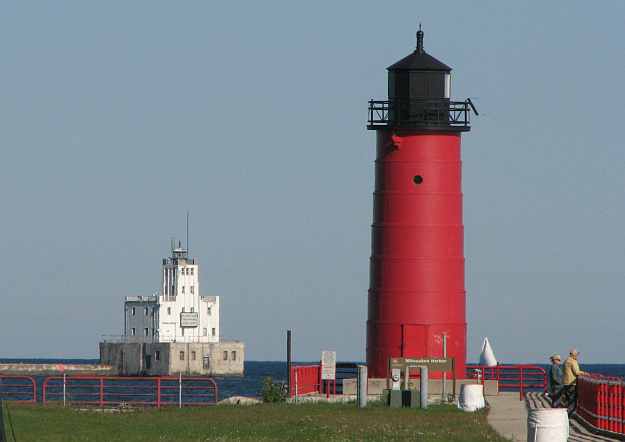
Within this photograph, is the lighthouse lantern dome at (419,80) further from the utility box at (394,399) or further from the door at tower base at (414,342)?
the utility box at (394,399)

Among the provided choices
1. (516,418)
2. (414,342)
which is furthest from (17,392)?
(516,418)

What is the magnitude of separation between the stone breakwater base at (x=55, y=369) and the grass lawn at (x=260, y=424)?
5645 inches

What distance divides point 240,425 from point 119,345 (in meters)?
151

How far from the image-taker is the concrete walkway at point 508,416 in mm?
31281

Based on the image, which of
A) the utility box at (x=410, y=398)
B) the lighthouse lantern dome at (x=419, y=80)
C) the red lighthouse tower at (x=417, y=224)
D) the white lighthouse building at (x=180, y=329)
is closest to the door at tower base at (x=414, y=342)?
the red lighthouse tower at (x=417, y=224)

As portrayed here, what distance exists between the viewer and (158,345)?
173 metres

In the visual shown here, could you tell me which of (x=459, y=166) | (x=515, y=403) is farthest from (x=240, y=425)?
(x=459, y=166)

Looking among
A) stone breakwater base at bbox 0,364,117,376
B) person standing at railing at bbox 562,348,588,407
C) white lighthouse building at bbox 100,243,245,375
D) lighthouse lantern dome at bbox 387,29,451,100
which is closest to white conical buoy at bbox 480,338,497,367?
lighthouse lantern dome at bbox 387,29,451,100

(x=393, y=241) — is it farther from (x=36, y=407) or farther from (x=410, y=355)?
(x=36, y=407)

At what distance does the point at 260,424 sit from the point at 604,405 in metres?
7.15

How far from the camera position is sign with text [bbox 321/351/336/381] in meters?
44.0

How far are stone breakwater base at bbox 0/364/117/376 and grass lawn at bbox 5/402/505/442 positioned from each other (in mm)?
143393

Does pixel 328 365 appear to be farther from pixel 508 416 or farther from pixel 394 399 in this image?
pixel 508 416

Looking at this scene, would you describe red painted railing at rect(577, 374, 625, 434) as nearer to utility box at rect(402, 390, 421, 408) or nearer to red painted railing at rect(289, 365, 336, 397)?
utility box at rect(402, 390, 421, 408)
